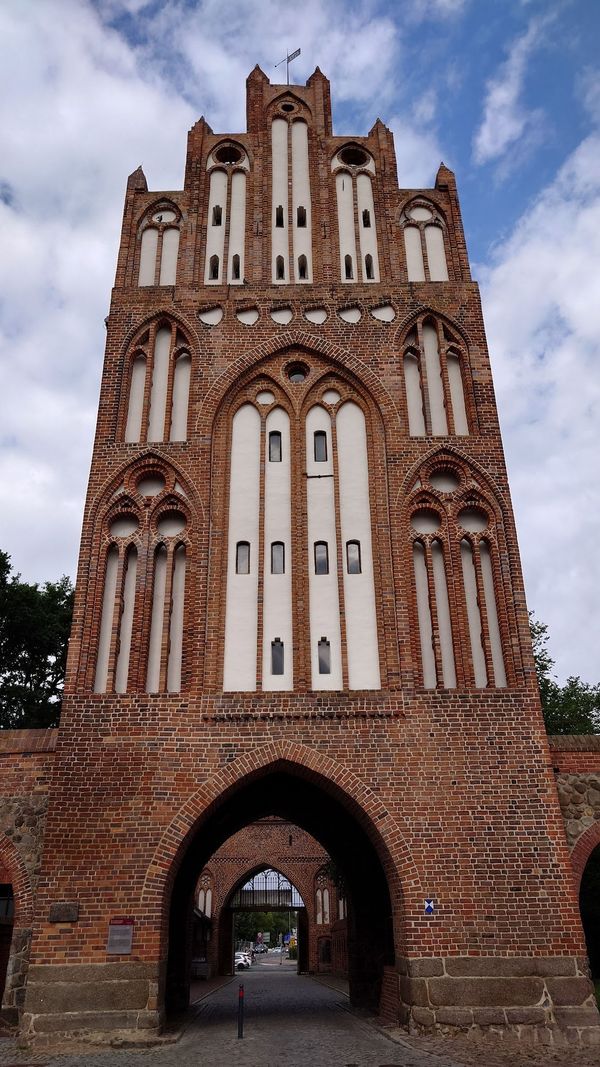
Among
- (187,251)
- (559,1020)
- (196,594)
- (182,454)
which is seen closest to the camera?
(559,1020)

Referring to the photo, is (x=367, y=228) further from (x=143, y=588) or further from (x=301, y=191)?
(x=143, y=588)

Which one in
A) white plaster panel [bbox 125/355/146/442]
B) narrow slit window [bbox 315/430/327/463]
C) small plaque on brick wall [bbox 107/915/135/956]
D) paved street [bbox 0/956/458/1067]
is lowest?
paved street [bbox 0/956/458/1067]

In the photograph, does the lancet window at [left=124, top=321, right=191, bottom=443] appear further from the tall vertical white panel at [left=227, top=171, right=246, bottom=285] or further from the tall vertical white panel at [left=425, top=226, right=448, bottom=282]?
the tall vertical white panel at [left=425, top=226, right=448, bottom=282]

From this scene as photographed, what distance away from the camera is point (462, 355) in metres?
14.1

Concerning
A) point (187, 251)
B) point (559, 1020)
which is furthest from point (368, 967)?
point (187, 251)

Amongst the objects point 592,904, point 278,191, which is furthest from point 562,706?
point 278,191

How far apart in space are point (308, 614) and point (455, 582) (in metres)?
2.32

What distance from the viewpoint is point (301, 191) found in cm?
1598

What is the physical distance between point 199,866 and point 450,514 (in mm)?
7542

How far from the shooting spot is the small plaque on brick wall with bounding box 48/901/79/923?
10102 millimetres

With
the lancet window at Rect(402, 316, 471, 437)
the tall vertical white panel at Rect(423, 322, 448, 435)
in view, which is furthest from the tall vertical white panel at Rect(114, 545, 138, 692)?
the tall vertical white panel at Rect(423, 322, 448, 435)

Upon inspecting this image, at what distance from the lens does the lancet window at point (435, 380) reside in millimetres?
13539

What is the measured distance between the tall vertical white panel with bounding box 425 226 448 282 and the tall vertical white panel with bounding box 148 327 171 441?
5.18 metres

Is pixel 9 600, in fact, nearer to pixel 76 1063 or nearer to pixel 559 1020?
pixel 76 1063
